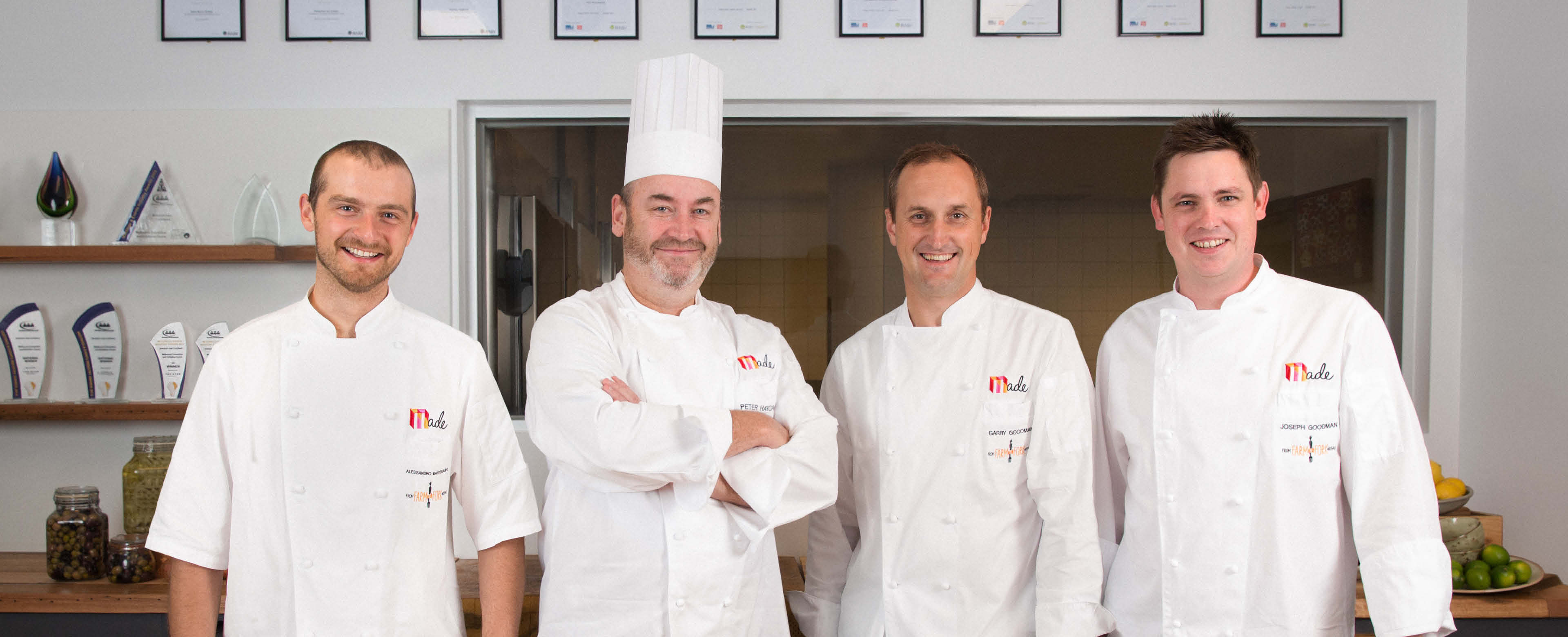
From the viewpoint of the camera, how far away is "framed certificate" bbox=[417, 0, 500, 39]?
8.18 ft

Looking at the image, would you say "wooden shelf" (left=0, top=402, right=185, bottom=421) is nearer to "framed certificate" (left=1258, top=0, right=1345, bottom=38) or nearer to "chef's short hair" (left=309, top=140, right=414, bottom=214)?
"chef's short hair" (left=309, top=140, right=414, bottom=214)

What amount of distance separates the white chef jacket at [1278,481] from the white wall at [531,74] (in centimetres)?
108

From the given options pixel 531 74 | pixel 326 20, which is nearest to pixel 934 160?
pixel 531 74

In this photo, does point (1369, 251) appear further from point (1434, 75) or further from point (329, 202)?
point (329, 202)

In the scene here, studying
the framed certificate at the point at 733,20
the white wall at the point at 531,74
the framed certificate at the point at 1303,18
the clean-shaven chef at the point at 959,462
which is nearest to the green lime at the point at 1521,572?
the white wall at the point at 531,74

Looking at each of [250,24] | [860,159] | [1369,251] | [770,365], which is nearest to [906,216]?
[770,365]

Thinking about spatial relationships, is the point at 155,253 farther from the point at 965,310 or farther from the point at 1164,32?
the point at 1164,32

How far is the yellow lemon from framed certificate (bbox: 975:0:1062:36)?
1531 mm

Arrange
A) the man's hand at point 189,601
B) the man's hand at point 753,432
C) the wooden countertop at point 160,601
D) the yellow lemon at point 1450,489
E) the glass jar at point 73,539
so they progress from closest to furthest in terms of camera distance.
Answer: the man's hand at point 189,601 → the man's hand at point 753,432 → the wooden countertop at point 160,601 → the glass jar at point 73,539 → the yellow lemon at point 1450,489

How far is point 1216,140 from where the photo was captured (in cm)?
161

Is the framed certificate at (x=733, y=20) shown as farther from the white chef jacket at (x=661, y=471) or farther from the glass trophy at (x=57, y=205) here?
the glass trophy at (x=57, y=205)

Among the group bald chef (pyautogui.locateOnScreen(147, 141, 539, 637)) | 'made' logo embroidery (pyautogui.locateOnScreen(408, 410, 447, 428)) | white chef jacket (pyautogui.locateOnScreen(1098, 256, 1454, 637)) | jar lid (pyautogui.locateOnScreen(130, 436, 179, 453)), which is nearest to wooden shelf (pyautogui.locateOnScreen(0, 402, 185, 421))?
jar lid (pyautogui.locateOnScreen(130, 436, 179, 453))

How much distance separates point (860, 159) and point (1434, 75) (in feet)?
5.18

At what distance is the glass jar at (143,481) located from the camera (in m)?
2.30
